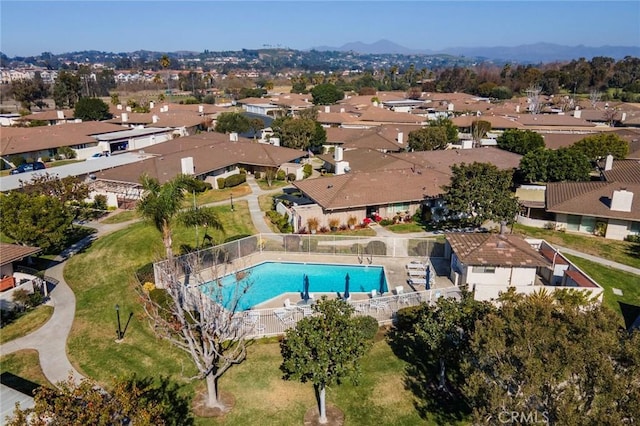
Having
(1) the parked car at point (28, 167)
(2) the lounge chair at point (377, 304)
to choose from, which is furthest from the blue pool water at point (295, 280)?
(1) the parked car at point (28, 167)

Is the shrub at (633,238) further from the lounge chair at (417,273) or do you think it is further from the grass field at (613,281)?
the lounge chair at (417,273)

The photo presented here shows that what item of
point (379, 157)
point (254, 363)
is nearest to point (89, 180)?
point (379, 157)

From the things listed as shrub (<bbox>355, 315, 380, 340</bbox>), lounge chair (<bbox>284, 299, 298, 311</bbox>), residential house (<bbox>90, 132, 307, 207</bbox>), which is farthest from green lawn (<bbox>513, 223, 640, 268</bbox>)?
residential house (<bbox>90, 132, 307, 207</bbox>)

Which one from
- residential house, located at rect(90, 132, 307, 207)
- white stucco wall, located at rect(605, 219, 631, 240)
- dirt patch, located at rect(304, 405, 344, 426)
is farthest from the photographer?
residential house, located at rect(90, 132, 307, 207)

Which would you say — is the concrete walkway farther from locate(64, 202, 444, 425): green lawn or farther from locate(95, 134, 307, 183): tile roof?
locate(95, 134, 307, 183): tile roof

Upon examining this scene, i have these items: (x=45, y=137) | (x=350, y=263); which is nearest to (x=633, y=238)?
(x=350, y=263)
